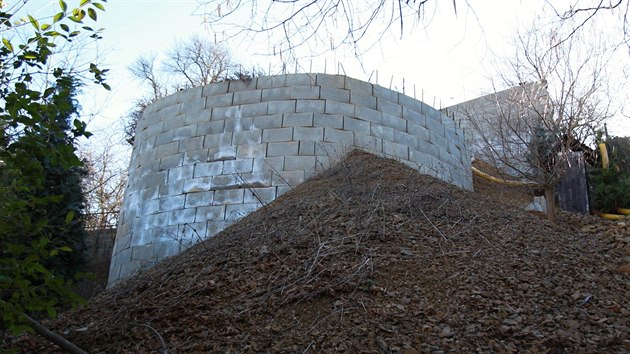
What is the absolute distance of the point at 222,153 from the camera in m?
8.66

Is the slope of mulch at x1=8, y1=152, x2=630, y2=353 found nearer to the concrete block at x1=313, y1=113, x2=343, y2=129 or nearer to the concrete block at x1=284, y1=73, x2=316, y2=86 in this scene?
the concrete block at x1=313, y1=113, x2=343, y2=129

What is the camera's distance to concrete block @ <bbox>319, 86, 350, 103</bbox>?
29.1ft

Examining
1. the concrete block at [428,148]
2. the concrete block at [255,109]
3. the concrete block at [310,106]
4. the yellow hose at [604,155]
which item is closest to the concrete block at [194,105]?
the concrete block at [255,109]

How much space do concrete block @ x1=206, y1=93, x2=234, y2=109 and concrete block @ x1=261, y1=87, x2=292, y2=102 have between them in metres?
0.51

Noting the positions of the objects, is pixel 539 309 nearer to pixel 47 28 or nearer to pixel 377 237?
pixel 377 237

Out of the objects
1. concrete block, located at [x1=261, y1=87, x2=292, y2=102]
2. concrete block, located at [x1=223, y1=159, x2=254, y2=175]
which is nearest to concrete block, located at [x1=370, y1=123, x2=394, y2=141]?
concrete block, located at [x1=261, y1=87, x2=292, y2=102]

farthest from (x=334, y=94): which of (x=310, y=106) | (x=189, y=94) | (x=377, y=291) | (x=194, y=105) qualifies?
(x=377, y=291)

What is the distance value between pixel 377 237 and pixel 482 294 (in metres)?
1.19

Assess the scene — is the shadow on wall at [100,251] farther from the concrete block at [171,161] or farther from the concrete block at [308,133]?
the concrete block at [308,133]

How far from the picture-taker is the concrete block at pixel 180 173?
28.6 feet

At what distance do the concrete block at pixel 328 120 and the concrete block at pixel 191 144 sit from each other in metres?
1.70

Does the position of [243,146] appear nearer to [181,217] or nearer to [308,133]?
[308,133]

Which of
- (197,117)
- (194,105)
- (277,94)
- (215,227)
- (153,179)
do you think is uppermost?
(277,94)

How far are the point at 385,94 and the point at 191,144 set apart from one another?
9.80 feet
